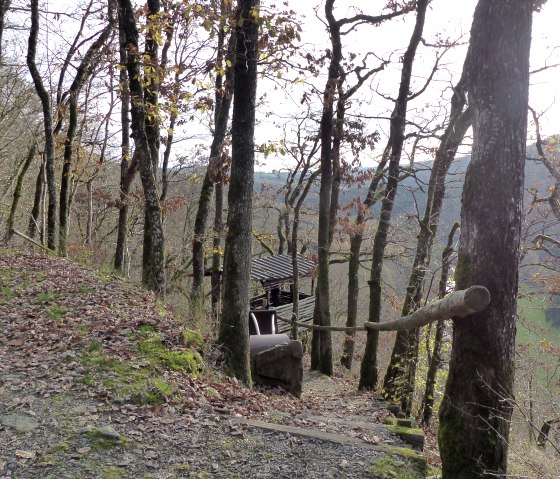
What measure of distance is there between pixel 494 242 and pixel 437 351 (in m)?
6.07

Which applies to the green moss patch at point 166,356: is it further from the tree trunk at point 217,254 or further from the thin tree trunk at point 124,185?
the tree trunk at point 217,254

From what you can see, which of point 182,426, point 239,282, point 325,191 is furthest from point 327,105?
point 182,426

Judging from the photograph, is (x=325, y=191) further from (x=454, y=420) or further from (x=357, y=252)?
(x=454, y=420)

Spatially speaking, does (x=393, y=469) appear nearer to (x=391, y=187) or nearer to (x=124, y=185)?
(x=391, y=187)

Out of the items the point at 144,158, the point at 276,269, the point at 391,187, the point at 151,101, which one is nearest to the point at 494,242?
the point at 144,158

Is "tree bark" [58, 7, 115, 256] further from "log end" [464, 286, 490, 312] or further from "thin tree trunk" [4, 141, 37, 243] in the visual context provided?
"log end" [464, 286, 490, 312]

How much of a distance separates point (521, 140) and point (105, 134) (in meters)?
19.9

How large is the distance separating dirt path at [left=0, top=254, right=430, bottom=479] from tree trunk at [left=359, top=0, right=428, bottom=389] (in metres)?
5.07

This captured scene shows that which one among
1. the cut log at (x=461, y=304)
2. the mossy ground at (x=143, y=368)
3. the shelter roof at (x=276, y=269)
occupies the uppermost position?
the cut log at (x=461, y=304)

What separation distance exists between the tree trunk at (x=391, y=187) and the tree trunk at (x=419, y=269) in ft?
2.88

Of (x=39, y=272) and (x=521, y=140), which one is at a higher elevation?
(x=521, y=140)

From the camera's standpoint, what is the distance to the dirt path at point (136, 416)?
4.16 m

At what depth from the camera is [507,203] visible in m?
3.97

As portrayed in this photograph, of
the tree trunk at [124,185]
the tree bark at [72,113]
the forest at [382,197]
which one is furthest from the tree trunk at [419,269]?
the tree bark at [72,113]
